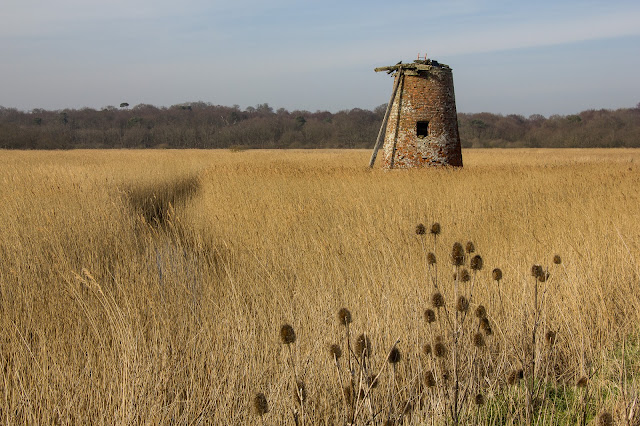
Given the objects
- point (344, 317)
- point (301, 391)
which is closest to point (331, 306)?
point (344, 317)

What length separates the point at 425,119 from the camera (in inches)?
520

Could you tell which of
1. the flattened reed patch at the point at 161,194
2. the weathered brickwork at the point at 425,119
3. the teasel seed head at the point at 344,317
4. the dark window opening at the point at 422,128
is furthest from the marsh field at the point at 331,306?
the dark window opening at the point at 422,128

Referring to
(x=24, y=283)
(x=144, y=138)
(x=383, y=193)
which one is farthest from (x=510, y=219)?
(x=144, y=138)

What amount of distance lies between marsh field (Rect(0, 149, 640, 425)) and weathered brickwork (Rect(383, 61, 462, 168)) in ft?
8.54

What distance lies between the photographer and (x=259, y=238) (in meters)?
6.61

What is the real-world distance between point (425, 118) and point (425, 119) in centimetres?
3

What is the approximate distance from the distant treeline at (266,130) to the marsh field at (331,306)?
4785 centimetres

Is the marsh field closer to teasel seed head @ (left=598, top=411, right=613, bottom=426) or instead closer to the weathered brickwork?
teasel seed head @ (left=598, top=411, right=613, bottom=426)

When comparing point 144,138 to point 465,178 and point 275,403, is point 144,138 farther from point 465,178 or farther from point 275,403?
point 275,403

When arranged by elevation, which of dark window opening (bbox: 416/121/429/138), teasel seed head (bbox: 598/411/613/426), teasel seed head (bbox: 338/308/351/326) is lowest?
teasel seed head (bbox: 598/411/613/426)

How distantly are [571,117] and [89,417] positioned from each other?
6781 cm

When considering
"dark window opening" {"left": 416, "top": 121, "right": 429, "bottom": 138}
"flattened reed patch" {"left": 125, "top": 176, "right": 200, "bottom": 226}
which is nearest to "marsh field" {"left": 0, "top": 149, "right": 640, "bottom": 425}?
"flattened reed patch" {"left": 125, "top": 176, "right": 200, "bottom": 226}

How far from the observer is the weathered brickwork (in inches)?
520

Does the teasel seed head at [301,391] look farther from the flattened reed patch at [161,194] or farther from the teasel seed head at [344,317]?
the flattened reed patch at [161,194]
